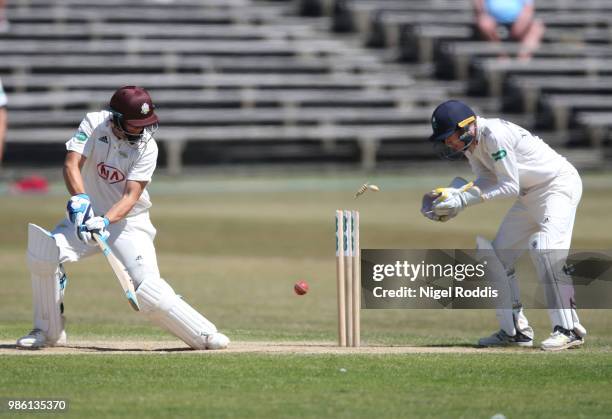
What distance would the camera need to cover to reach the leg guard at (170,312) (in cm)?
750

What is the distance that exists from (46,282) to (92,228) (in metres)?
0.60

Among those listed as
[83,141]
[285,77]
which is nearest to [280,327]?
[83,141]

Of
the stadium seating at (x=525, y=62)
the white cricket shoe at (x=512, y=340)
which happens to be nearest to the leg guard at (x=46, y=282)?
the white cricket shoe at (x=512, y=340)

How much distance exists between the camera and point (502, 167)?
7902 mm

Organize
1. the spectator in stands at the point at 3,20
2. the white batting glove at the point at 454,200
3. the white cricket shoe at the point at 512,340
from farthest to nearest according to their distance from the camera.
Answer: the spectator in stands at the point at 3,20 < the white cricket shoe at the point at 512,340 < the white batting glove at the point at 454,200

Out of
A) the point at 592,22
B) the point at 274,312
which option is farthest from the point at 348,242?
the point at 592,22

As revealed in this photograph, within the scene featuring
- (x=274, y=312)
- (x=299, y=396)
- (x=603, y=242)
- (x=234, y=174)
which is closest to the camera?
(x=299, y=396)

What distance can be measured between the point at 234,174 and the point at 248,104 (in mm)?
2147

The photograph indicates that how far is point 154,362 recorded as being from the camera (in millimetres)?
7203

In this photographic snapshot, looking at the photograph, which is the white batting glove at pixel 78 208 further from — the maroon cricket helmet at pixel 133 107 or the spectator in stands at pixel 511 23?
the spectator in stands at pixel 511 23

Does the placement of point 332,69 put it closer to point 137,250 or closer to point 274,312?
point 274,312

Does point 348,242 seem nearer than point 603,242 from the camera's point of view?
Yes

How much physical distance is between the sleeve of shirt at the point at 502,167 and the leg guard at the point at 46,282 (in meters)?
2.88

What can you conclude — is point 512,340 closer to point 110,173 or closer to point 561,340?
point 561,340
